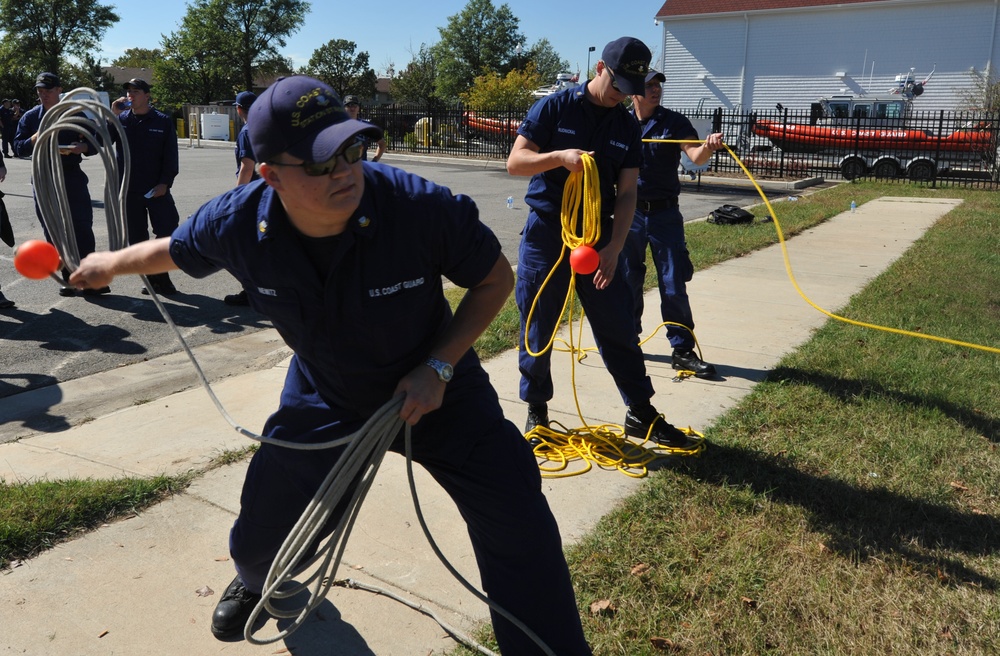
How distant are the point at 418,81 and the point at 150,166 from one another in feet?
226

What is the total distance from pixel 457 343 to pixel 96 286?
107 centimetres

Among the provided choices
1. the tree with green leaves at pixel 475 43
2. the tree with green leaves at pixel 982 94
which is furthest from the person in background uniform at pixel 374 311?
the tree with green leaves at pixel 475 43

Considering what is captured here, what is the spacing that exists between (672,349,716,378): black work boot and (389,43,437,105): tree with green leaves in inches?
2706

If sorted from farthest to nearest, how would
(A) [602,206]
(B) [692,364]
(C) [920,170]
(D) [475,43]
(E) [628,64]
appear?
(D) [475,43]
(C) [920,170]
(B) [692,364]
(A) [602,206]
(E) [628,64]

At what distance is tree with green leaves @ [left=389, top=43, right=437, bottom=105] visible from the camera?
240 feet

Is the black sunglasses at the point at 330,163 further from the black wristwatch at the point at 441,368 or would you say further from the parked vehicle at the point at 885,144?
the parked vehicle at the point at 885,144

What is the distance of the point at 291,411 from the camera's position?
251cm

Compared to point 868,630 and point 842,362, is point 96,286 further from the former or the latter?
point 842,362

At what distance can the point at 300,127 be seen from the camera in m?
1.98

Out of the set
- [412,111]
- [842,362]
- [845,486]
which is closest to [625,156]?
[845,486]

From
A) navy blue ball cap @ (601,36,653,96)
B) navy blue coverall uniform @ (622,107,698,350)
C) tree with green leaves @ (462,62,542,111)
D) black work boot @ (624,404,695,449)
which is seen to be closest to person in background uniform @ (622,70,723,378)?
navy blue coverall uniform @ (622,107,698,350)

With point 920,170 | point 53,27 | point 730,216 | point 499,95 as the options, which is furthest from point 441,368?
point 53,27

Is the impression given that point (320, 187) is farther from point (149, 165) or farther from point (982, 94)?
point (982, 94)

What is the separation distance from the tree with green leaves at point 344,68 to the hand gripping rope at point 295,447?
74.3 m
